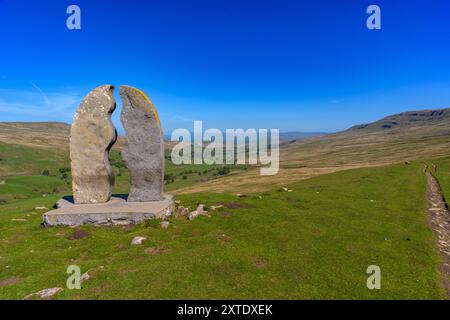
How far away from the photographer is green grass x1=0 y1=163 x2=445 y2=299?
12.6m

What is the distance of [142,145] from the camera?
80.2 ft

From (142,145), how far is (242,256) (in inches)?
529

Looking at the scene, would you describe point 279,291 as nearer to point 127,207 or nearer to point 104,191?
point 127,207

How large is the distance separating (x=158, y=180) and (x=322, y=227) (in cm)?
1360

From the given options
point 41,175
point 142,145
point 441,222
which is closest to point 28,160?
point 41,175

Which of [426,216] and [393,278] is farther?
[426,216]

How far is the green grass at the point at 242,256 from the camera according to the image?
1258cm

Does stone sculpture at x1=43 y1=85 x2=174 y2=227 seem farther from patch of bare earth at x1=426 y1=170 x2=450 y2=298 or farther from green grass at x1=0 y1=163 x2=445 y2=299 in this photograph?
patch of bare earth at x1=426 y1=170 x2=450 y2=298

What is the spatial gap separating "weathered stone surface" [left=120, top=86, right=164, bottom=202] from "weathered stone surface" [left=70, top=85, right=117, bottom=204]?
1524mm

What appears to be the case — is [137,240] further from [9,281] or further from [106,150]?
[106,150]

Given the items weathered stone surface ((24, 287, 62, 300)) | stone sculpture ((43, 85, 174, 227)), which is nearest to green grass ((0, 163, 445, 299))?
weathered stone surface ((24, 287, 62, 300))

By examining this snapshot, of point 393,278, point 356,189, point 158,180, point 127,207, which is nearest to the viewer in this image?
point 393,278
